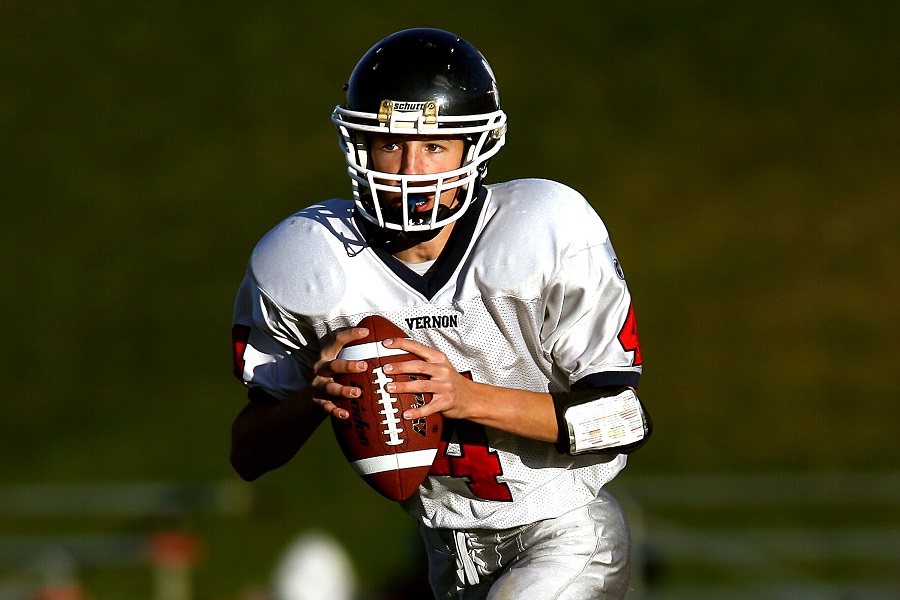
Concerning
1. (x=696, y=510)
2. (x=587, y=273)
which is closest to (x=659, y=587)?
(x=696, y=510)

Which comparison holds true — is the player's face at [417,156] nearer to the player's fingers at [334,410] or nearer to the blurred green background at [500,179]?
the player's fingers at [334,410]

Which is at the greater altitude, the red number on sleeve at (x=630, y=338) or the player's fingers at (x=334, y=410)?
the red number on sleeve at (x=630, y=338)

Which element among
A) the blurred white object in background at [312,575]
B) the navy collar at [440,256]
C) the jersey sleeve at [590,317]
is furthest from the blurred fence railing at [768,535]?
the navy collar at [440,256]

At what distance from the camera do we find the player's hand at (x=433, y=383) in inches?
116

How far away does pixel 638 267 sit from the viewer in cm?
1477

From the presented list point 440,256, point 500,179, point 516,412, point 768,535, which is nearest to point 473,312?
point 440,256

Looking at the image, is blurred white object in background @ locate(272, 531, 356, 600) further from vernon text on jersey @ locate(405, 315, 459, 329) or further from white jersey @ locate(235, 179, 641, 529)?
vernon text on jersey @ locate(405, 315, 459, 329)

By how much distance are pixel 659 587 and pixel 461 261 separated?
20.2ft

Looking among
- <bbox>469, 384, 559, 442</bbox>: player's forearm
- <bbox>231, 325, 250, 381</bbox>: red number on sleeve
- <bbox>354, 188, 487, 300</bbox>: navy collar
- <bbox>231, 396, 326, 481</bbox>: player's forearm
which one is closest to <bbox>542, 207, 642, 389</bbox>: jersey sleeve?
<bbox>469, 384, 559, 442</bbox>: player's forearm

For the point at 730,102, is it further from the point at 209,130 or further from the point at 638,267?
the point at 209,130

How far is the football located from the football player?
8 centimetres

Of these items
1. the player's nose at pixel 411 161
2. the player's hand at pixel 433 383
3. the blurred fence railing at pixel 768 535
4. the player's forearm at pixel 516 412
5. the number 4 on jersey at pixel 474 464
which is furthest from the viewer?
the blurred fence railing at pixel 768 535

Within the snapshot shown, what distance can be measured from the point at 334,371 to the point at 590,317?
667 mm

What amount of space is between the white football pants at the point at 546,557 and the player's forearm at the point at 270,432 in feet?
1.48
